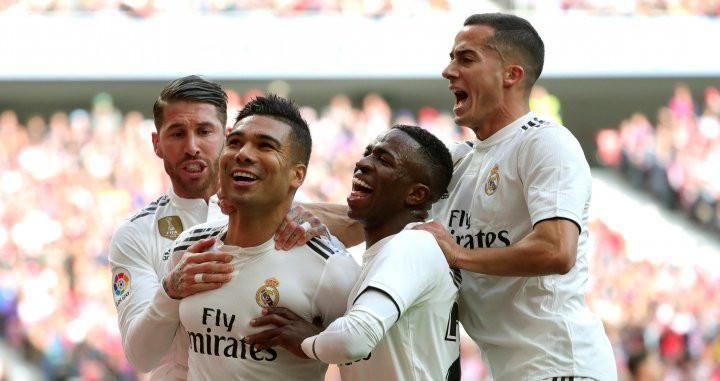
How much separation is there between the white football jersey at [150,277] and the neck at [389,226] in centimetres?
75

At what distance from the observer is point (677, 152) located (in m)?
19.4

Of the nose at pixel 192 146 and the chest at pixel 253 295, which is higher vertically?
the nose at pixel 192 146

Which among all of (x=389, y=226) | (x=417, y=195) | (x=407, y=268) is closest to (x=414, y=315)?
(x=407, y=268)

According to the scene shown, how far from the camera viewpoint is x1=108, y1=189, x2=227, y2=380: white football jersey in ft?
13.2

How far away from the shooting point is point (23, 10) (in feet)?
66.4

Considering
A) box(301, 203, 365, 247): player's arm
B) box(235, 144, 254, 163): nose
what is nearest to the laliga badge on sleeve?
box(301, 203, 365, 247): player's arm

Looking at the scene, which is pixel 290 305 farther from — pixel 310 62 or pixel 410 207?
pixel 310 62

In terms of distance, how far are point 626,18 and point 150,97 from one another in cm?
917

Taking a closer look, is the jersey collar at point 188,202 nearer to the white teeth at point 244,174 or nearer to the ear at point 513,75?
the white teeth at point 244,174

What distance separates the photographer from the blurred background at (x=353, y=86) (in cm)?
1812

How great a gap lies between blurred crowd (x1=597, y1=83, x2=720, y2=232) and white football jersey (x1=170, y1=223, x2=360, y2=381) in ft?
53.4

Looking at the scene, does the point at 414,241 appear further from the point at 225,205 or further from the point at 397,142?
the point at 225,205

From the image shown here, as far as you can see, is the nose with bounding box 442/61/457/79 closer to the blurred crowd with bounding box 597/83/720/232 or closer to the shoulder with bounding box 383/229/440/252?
the shoulder with bounding box 383/229/440/252

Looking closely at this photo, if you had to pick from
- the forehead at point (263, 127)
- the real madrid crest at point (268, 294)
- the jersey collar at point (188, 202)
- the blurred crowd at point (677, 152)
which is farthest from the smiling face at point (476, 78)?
the blurred crowd at point (677, 152)
